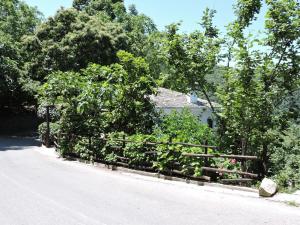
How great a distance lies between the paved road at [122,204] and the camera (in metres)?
8.84

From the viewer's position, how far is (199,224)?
8500mm

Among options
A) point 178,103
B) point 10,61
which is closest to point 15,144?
point 10,61

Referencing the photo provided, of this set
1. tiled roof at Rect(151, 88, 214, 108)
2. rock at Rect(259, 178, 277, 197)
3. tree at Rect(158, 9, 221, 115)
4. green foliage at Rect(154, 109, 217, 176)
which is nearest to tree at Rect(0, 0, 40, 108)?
tiled roof at Rect(151, 88, 214, 108)

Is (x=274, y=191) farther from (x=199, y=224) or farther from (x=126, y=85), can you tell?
(x=126, y=85)

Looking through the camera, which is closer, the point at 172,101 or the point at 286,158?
the point at 286,158

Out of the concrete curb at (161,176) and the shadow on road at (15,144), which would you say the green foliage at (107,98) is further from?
the shadow on road at (15,144)

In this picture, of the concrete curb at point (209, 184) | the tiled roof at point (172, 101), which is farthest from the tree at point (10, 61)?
the concrete curb at point (209, 184)

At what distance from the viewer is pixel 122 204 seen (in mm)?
10375

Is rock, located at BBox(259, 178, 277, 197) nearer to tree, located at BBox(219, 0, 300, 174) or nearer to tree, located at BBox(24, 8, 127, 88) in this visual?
tree, located at BBox(219, 0, 300, 174)

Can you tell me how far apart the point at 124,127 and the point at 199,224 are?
11.4 meters

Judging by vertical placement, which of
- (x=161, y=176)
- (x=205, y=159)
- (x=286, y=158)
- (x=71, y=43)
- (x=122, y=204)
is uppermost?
(x=71, y=43)

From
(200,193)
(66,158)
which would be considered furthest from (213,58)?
(66,158)

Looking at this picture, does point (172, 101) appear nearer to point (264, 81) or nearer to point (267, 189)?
point (264, 81)

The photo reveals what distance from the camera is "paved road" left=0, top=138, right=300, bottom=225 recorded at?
8.84 meters
